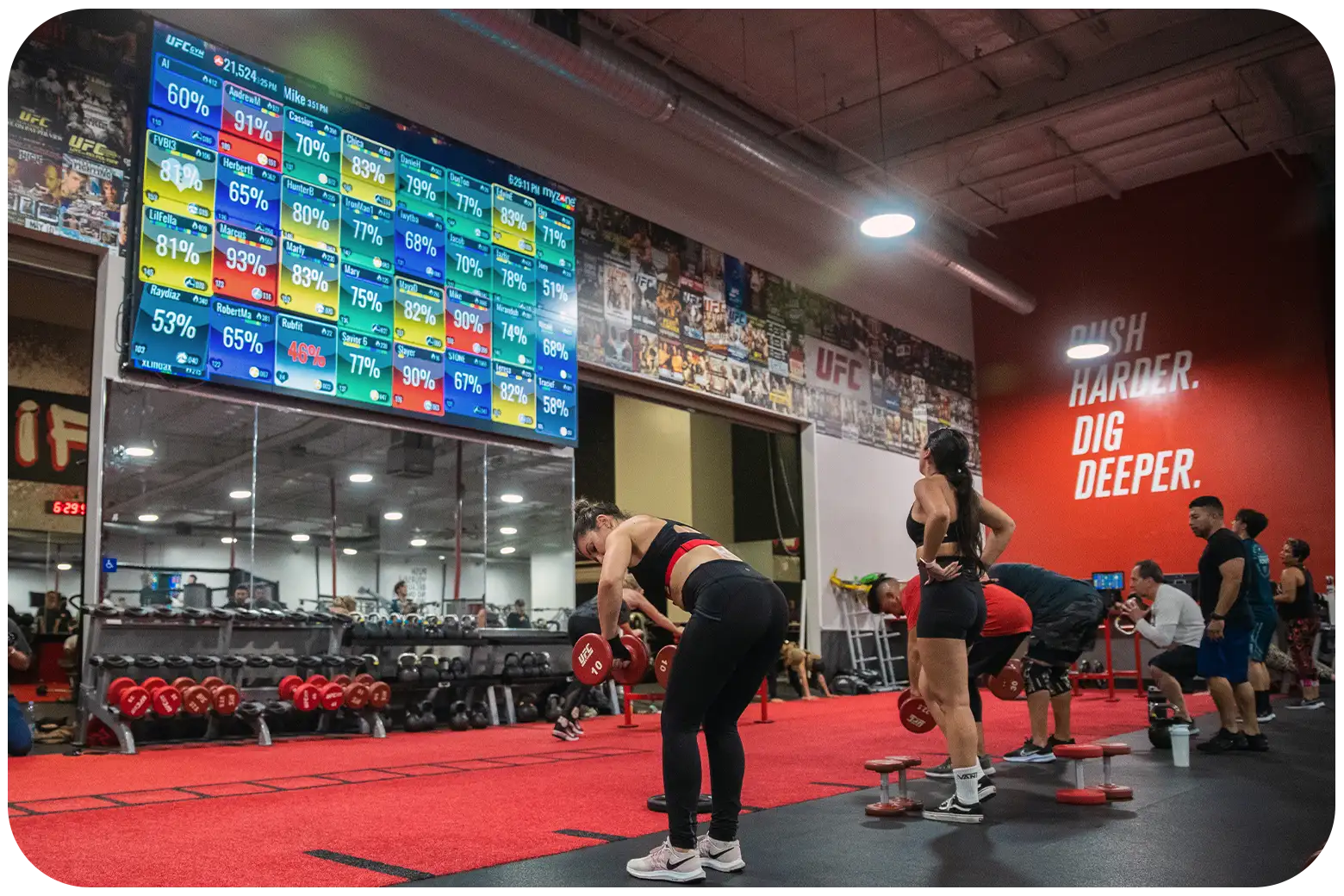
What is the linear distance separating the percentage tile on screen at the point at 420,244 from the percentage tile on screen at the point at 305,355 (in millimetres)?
895

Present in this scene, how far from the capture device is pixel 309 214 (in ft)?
25.2

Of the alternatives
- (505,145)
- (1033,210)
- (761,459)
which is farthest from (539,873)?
(1033,210)

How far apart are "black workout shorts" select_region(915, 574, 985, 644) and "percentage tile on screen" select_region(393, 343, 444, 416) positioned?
5245 millimetres

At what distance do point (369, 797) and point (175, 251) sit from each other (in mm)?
4114

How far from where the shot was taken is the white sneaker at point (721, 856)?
9.71 ft

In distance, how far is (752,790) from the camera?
14.8 ft

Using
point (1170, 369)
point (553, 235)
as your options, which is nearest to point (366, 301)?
point (553, 235)

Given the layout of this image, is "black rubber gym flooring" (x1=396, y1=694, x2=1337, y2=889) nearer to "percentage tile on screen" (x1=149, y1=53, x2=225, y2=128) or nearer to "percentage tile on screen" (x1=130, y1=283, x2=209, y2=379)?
"percentage tile on screen" (x1=130, y1=283, x2=209, y2=379)

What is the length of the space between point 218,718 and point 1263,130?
12.4 m

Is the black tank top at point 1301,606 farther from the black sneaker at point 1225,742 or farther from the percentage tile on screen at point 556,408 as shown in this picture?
the percentage tile on screen at point 556,408

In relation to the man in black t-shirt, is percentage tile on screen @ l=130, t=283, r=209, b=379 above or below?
above

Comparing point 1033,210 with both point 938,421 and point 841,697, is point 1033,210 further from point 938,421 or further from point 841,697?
point 841,697

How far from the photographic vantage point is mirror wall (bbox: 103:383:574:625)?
680cm

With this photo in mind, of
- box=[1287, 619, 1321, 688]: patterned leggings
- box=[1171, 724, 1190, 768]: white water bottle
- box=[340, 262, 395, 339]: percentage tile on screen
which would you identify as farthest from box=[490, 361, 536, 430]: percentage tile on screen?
box=[1287, 619, 1321, 688]: patterned leggings
